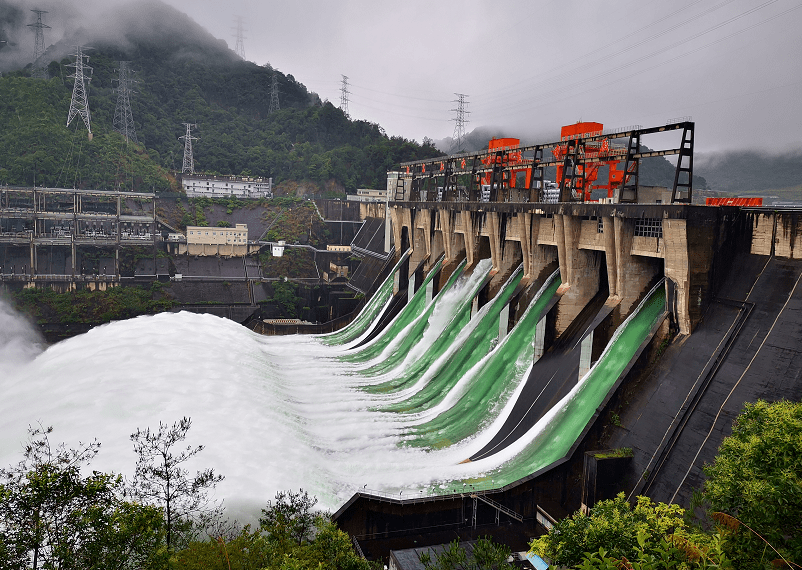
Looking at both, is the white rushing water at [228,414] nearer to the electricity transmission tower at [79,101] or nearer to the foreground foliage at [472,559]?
the foreground foliage at [472,559]

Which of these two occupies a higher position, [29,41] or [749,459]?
[29,41]

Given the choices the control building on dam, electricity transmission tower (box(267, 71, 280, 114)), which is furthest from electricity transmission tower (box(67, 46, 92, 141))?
the control building on dam

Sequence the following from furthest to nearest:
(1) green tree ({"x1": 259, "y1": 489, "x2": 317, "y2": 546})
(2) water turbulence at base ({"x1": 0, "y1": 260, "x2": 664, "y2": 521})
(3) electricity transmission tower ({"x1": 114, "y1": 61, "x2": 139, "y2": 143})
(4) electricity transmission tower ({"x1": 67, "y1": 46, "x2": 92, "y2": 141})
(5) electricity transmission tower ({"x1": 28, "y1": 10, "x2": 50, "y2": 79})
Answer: (5) electricity transmission tower ({"x1": 28, "y1": 10, "x2": 50, "y2": 79}) < (3) electricity transmission tower ({"x1": 114, "y1": 61, "x2": 139, "y2": 143}) < (4) electricity transmission tower ({"x1": 67, "y1": 46, "x2": 92, "y2": 141}) < (2) water turbulence at base ({"x1": 0, "y1": 260, "x2": 664, "y2": 521}) < (1) green tree ({"x1": 259, "y1": 489, "x2": 317, "y2": 546})

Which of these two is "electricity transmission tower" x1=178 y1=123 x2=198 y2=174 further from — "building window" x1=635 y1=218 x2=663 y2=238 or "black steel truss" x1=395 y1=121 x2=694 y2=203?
"building window" x1=635 y1=218 x2=663 y2=238

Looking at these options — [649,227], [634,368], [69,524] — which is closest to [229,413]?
[69,524]

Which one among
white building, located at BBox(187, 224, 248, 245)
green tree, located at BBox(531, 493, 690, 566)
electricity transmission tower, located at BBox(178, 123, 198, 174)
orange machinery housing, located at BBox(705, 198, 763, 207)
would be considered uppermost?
electricity transmission tower, located at BBox(178, 123, 198, 174)

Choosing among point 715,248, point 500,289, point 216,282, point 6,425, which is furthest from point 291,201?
point 715,248

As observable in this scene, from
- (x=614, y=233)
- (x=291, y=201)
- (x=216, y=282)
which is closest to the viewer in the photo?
(x=614, y=233)

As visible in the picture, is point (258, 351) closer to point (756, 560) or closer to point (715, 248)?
point (715, 248)

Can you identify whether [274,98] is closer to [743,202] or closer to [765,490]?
[743,202]
